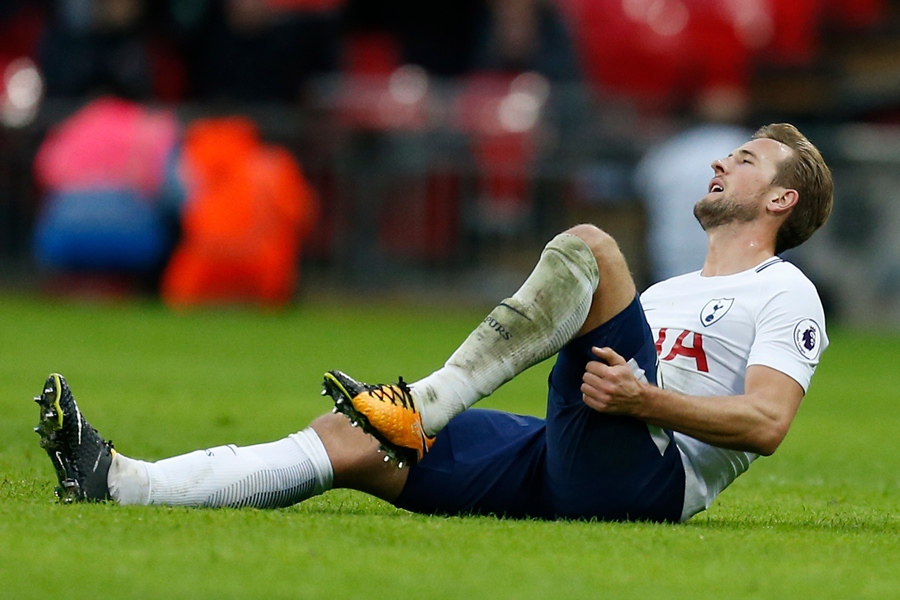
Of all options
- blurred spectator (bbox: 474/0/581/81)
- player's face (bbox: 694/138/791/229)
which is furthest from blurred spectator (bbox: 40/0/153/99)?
player's face (bbox: 694/138/791/229)

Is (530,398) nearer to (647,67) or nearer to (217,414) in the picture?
(217,414)

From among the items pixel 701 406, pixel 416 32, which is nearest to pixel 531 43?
pixel 416 32

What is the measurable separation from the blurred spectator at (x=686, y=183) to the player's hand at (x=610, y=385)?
924 centimetres

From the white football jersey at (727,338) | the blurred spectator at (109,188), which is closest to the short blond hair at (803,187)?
the white football jersey at (727,338)

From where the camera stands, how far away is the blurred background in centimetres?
1595

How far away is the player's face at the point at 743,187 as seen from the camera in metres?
5.58

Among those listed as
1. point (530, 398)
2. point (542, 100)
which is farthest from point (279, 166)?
point (530, 398)

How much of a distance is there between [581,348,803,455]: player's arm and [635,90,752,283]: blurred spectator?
359 inches

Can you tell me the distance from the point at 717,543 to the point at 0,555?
2.11 meters

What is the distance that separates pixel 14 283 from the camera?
17.0 metres

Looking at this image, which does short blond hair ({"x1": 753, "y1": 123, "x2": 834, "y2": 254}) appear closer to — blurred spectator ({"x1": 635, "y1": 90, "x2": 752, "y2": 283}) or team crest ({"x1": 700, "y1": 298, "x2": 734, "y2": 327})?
team crest ({"x1": 700, "y1": 298, "x2": 734, "y2": 327})

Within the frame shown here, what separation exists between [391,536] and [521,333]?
0.73 m

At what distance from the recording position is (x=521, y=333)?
5.02 meters

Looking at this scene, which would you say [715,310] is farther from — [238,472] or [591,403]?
[238,472]
